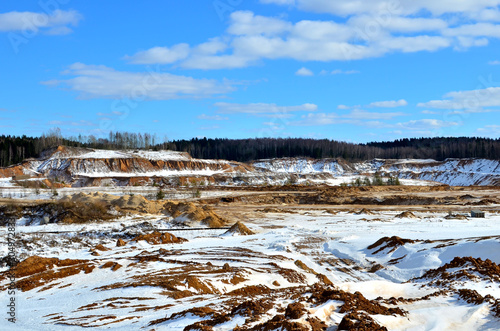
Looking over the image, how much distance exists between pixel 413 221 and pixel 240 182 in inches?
2463

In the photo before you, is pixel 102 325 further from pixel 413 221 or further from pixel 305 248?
pixel 413 221

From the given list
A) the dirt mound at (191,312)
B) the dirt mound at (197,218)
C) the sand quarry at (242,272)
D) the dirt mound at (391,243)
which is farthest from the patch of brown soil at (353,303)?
the dirt mound at (197,218)

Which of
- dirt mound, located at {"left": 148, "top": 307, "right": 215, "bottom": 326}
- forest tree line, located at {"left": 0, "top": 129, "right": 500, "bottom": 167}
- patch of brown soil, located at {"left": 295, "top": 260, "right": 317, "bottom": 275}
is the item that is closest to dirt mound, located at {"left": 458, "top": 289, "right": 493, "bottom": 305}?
dirt mound, located at {"left": 148, "top": 307, "right": 215, "bottom": 326}

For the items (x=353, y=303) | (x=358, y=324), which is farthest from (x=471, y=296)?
(x=358, y=324)

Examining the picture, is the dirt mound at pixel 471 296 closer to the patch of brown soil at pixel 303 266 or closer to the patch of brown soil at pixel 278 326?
the patch of brown soil at pixel 278 326

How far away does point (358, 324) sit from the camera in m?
7.99

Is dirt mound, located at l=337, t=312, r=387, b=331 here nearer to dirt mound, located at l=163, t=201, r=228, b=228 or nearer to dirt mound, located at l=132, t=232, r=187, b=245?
dirt mound, located at l=132, t=232, r=187, b=245

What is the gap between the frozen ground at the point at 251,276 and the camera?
31.6ft

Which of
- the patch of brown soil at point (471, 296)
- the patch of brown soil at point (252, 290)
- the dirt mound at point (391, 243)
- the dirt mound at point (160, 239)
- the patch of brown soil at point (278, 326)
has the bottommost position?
the dirt mound at point (160, 239)

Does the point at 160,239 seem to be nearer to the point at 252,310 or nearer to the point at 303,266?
the point at 303,266

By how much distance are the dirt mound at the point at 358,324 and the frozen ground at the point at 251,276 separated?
14.0 inches

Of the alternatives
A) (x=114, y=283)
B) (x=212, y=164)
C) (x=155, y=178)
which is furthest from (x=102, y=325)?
(x=212, y=164)

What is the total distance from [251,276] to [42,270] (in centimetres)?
923

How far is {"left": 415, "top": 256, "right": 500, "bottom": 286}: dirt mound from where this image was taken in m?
12.7
